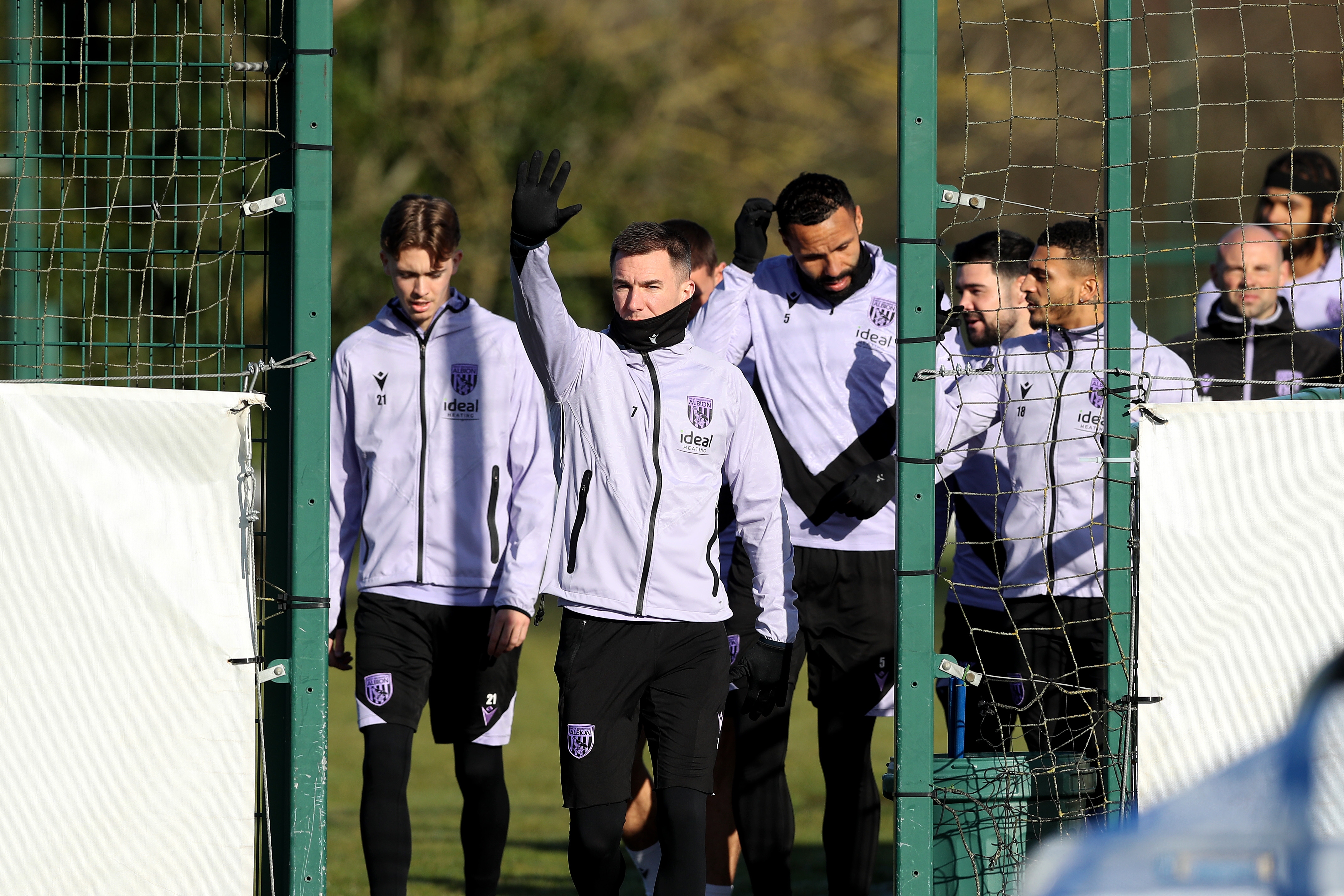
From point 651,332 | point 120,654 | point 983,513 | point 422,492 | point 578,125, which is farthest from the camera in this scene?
point 578,125

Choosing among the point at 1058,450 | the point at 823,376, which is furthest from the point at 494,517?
the point at 1058,450

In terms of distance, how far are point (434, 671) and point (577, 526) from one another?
3.05ft

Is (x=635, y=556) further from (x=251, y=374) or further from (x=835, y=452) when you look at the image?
(x=835, y=452)

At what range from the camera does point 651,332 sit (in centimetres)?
409

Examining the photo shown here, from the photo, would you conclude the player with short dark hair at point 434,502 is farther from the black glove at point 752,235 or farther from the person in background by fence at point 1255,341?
the person in background by fence at point 1255,341

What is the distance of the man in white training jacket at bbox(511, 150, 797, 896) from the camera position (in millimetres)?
3936

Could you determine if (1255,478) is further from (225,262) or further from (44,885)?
(225,262)

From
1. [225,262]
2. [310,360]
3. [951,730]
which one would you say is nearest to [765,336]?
[951,730]

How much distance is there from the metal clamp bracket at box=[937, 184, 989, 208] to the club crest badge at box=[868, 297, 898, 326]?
113cm

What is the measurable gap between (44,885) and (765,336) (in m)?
2.73

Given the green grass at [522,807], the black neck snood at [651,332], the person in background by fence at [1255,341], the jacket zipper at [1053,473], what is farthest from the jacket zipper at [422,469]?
the person in background by fence at [1255,341]

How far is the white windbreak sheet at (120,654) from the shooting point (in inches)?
144

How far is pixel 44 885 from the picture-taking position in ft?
11.9

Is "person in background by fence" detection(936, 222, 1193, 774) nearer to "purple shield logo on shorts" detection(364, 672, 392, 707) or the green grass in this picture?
the green grass
